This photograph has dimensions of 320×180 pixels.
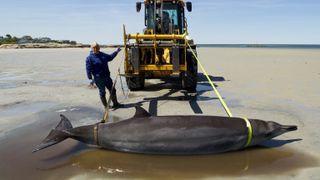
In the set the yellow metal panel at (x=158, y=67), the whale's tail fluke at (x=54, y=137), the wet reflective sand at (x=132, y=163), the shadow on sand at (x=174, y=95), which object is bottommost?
the wet reflective sand at (x=132, y=163)

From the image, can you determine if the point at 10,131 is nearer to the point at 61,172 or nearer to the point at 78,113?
the point at 78,113

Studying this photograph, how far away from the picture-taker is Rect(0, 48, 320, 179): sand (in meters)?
5.54

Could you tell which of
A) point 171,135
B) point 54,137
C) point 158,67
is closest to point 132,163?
point 171,135

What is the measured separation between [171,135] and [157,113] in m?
3.26

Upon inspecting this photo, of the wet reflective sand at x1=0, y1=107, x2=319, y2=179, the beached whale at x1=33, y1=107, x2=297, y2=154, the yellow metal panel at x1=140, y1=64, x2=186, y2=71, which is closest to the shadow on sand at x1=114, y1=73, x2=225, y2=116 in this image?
the yellow metal panel at x1=140, y1=64, x2=186, y2=71

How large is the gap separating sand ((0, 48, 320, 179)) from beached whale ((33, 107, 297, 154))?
0.15 m

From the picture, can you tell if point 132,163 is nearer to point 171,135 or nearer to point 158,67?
point 171,135

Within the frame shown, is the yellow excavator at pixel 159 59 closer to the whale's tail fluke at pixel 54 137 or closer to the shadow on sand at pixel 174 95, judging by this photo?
the shadow on sand at pixel 174 95

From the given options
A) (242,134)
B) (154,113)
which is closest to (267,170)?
(242,134)

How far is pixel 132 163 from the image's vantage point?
580cm

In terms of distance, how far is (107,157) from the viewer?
239 inches

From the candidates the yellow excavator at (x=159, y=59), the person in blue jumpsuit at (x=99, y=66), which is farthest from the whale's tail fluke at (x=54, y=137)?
the yellow excavator at (x=159, y=59)

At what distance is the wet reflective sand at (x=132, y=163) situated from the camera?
5434mm

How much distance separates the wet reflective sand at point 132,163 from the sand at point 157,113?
0.01 m
